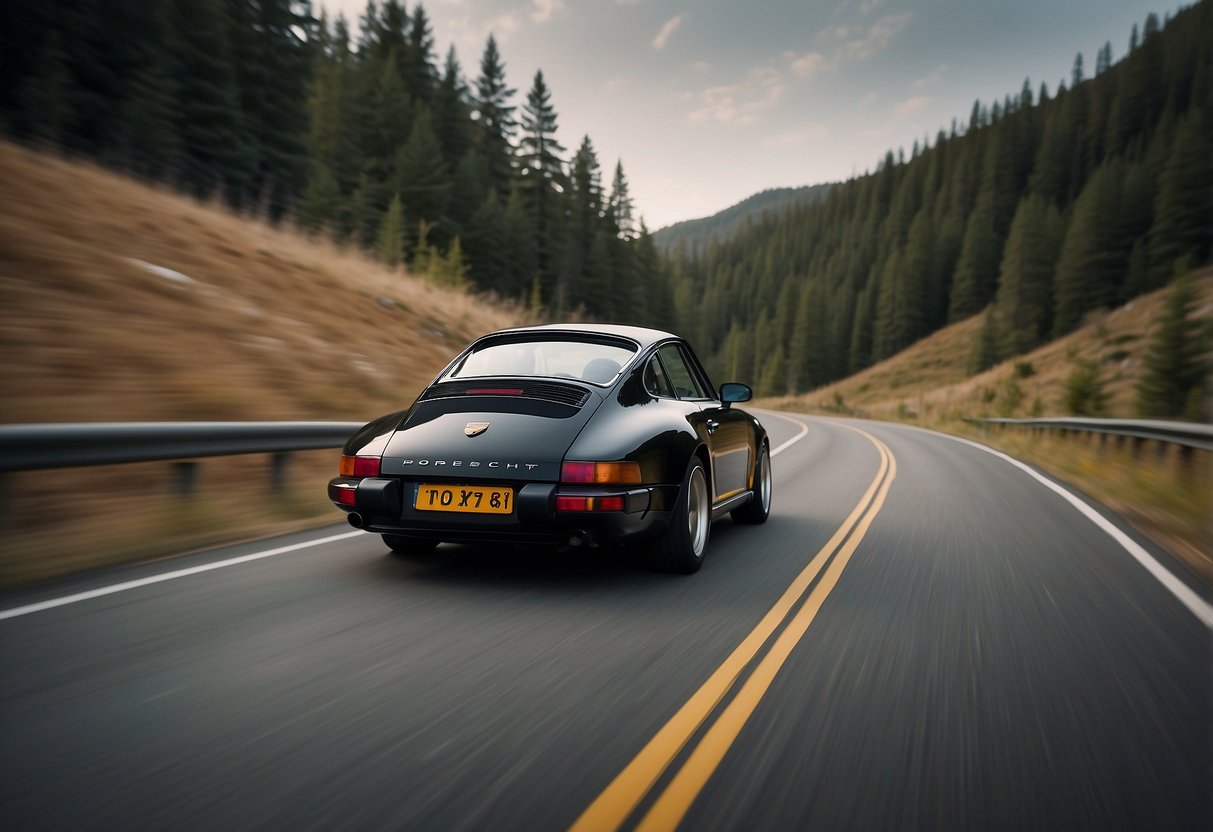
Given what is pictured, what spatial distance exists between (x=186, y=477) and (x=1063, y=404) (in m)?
35.6

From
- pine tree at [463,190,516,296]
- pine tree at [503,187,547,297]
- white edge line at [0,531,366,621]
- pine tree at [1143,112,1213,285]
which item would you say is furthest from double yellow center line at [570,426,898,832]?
pine tree at [1143,112,1213,285]

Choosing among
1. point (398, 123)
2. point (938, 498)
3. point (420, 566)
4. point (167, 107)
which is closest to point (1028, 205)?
point (398, 123)

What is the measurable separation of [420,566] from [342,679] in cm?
213

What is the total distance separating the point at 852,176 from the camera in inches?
7712

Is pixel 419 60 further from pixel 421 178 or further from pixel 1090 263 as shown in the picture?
pixel 1090 263

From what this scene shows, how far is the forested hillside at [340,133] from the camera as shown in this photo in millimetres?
31312

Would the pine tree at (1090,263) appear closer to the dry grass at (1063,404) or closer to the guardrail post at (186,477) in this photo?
the dry grass at (1063,404)

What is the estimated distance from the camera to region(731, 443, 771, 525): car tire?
777cm

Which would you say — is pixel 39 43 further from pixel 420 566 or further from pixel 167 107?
pixel 420 566

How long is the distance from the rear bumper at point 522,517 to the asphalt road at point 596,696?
0.35 m

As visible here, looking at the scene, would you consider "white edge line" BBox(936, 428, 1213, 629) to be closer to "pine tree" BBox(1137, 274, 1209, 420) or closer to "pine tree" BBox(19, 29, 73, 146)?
"pine tree" BBox(1137, 274, 1209, 420)

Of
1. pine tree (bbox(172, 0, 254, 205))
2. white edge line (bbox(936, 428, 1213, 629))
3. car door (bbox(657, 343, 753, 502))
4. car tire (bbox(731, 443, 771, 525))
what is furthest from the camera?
pine tree (bbox(172, 0, 254, 205))

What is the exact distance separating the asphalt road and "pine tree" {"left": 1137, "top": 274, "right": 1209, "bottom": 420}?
36.4 m

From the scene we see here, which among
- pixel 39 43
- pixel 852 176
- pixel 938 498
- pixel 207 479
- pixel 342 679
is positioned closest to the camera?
pixel 342 679
